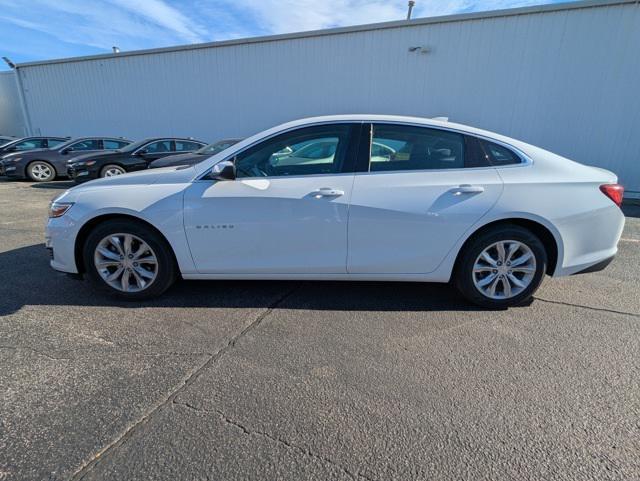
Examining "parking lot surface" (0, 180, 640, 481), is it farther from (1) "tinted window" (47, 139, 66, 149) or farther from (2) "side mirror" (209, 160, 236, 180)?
(1) "tinted window" (47, 139, 66, 149)

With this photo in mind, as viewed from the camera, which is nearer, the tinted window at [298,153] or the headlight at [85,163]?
the tinted window at [298,153]

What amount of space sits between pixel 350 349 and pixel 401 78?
34.4 ft

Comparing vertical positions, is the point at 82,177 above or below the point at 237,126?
below

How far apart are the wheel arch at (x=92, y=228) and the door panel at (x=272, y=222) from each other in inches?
10.8

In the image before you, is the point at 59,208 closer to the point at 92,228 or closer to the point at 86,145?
the point at 92,228

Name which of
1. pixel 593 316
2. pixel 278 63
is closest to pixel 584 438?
pixel 593 316

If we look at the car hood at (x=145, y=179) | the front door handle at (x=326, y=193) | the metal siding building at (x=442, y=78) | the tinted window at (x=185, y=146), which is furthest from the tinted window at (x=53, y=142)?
the front door handle at (x=326, y=193)

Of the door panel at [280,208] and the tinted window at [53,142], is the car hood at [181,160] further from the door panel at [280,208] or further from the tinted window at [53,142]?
the tinted window at [53,142]

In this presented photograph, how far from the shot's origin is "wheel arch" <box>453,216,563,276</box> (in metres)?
2.86

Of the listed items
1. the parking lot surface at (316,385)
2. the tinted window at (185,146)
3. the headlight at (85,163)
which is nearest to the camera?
the parking lot surface at (316,385)

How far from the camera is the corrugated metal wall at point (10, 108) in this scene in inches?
781

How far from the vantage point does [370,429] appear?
1.80m

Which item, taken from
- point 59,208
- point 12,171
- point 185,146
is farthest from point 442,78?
point 12,171

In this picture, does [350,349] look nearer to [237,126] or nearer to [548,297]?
[548,297]
